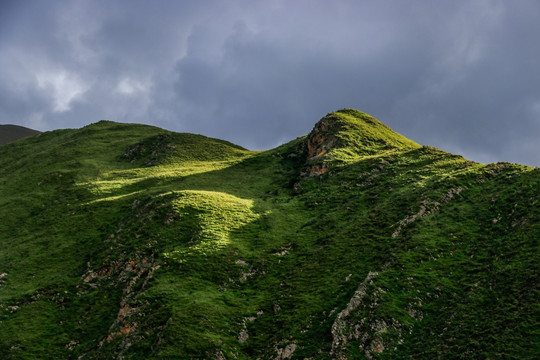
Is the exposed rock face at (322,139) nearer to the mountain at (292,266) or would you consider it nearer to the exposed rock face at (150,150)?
the mountain at (292,266)

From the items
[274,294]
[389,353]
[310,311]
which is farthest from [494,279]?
[274,294]

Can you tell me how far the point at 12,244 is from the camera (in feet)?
186

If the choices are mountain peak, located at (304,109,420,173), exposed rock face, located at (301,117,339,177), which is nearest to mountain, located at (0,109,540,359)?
exposed rock face, located at (301,117,339,177)

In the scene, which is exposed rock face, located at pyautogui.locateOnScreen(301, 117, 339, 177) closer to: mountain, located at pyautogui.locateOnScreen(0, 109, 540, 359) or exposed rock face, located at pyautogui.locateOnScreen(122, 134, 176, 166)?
mountain, located at pyautogui.locateOnScreen(0, 109, 540, 359)

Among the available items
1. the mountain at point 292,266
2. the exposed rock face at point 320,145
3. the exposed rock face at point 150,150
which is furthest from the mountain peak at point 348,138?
the exposed rock face at point 150,150

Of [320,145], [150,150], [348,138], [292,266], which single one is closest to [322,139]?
[320,145]

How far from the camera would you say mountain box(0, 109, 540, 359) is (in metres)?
28.6

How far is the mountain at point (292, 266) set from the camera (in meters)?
28.6

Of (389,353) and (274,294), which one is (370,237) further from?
(389,353)

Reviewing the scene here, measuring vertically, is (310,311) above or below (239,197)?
below

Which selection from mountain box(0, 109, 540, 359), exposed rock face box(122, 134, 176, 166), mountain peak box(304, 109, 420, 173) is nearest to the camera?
mountain box(0, 109, 540, 359)

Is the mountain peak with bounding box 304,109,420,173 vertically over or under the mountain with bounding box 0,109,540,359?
over

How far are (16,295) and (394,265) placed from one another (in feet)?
140

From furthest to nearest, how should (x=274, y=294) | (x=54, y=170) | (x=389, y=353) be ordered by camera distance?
(x=54, y=170) → (x=274, y=294) → (x=389, y=353)
